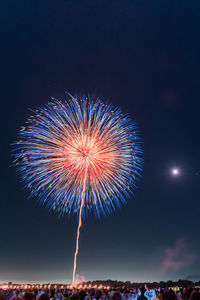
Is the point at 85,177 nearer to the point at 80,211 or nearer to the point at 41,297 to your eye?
the point at 80,211

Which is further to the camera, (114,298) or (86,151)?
(86,151)

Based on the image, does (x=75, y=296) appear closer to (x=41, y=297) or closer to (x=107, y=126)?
(x=41, y=297)

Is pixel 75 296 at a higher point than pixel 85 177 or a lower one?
lower

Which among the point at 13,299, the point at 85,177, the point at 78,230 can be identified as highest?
the point at 85,177

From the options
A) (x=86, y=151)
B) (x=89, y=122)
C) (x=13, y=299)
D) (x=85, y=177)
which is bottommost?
(x=13, y=299)

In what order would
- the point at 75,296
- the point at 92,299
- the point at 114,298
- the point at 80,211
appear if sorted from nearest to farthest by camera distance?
the point at 75,296 < the point at 114,298 < the point at 92,299 < the point at 80,211

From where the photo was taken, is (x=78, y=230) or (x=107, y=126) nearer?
(x=107, y=126)

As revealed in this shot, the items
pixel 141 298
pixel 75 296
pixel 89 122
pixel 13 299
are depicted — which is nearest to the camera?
pixel 13 299

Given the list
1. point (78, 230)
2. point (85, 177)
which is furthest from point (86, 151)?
point (78, 230)

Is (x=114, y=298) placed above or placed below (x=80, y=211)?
below

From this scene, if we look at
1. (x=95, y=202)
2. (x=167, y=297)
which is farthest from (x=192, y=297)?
(x=95, y=202)
